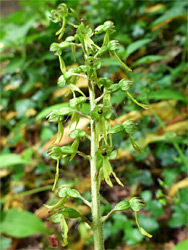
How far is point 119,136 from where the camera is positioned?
1258 millimetres

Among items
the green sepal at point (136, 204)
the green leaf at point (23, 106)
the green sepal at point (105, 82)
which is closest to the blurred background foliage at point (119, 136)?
the green leaf at point (23, 106)

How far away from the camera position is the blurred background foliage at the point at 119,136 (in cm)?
140

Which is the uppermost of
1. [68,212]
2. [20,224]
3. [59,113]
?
[59,113]

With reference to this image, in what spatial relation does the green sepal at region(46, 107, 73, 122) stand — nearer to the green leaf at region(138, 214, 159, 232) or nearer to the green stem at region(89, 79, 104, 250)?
the green stem at region(89, 79, 104, 250)

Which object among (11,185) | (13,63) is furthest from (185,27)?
(11,185)

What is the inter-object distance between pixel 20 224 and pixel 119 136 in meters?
0.76

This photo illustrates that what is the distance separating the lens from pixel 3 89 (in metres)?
2.47

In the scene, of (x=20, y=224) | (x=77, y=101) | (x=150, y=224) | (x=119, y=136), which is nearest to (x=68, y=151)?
(x=77, y=101)

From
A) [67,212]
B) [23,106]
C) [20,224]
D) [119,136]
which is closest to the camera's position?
[67,212]

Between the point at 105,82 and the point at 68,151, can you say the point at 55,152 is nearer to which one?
the point at 68,151

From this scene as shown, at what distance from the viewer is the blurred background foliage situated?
140 cm

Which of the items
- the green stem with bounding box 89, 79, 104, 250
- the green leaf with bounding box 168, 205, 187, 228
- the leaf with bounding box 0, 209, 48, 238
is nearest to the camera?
the green stem with bounding box 89, 79, 104, 250

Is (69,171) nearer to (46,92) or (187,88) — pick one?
(46,92)

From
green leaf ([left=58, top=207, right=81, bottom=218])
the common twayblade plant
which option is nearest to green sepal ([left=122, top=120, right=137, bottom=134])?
the common twayblade plant
